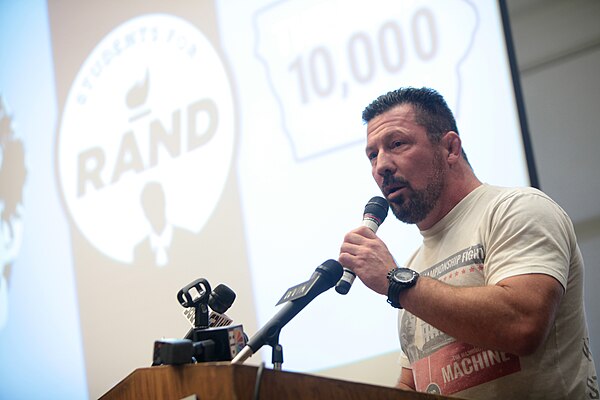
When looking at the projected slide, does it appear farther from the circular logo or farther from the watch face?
the watch face

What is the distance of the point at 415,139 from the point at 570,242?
524 millimetres

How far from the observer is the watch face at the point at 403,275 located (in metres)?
1.72

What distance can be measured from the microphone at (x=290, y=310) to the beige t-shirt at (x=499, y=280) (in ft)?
1.29

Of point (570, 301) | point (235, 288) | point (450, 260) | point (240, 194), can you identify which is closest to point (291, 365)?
point (235, 288)

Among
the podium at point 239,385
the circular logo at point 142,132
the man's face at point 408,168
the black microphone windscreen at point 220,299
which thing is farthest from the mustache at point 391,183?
the circular logo at point 142,132

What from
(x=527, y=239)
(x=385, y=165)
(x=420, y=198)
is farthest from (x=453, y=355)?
(x=385, y=165)

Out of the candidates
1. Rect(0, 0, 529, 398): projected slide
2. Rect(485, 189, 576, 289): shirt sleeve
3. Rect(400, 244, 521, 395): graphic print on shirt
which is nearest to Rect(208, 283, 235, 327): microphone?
Rect(400, 244, 521, 395): graphic print on shirt

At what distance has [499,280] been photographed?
1.68 meters

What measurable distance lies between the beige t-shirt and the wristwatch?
0.62ft

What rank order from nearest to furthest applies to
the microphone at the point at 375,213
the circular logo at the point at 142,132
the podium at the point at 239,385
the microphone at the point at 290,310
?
the podium at the point at 239,385
the microphone at the point at 290,310
the microphone at the point at 375,213
the circular logo at the point at 142,132

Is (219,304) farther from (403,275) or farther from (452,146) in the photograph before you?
(452,146)

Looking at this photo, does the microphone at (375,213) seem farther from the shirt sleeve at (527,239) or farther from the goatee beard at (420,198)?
the shirt sleeve at (527,239)

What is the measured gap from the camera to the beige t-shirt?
1.69 meters

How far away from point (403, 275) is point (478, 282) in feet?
0.72
